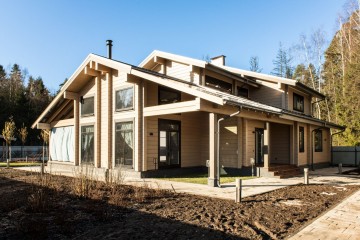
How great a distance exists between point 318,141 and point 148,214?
17.2m

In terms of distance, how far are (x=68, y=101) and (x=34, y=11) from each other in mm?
6068

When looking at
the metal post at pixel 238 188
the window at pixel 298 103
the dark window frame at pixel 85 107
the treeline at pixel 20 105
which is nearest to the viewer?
the metal post at pixel 238 188

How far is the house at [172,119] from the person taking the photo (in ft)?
41.8

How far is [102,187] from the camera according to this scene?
380 inches

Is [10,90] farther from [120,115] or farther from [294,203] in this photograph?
[294,203]

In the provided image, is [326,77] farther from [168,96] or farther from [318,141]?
[168,96]

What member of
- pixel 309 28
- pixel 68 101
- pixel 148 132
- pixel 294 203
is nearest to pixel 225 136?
pixel 148 132

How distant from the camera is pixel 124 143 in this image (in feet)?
45.3

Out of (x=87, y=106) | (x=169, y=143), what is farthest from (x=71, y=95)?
(x=169, y=143)

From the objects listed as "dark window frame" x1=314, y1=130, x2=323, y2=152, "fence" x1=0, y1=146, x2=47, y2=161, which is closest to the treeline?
"fence" x1=0, y1=146, x2=47, y2=161

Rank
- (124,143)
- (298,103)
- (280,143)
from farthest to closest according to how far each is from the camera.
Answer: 1. (298,103)
2. (280,143)
3. (124,143)

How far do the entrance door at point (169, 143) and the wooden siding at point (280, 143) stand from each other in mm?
6684

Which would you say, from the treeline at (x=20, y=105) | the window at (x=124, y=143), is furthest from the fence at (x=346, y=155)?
the treeline at (x=20, y=105)

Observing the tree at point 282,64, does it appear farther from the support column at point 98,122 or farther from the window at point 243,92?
the support column at point 98,122
